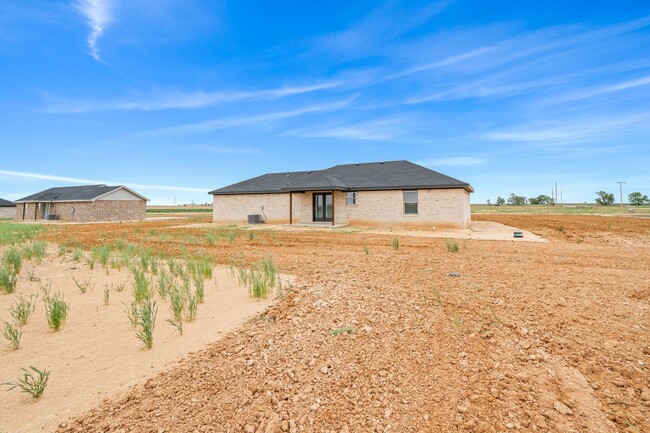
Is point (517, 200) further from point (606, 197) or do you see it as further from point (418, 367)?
point (418, 367)

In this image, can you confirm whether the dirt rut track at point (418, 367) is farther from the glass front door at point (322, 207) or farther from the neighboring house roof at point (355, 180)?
the glass front door at point (322, 207)

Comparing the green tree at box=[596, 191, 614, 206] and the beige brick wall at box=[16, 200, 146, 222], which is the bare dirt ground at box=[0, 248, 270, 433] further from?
the green tree at box=[596, 191, 614, 206]

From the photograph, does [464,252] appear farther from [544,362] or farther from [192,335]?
[192,335]

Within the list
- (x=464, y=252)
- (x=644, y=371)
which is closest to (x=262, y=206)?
(x=464, y=252)

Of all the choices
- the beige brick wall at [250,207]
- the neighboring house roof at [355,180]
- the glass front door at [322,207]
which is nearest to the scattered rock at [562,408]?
the neighboring house roof at [355,180]

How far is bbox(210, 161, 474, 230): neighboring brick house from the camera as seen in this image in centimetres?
1980

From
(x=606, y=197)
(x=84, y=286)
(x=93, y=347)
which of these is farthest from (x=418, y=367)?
(x=606, y=197)

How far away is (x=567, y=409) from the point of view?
2467 millimetres

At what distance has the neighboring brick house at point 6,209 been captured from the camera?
1999 inches

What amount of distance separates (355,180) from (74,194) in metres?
34.8

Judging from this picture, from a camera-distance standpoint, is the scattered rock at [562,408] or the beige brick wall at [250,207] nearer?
the scattered rock at [562,408]

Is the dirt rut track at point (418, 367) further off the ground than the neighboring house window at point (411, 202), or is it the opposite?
the neighboring house window at point (411, 202)

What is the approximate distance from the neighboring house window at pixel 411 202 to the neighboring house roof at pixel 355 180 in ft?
1.96

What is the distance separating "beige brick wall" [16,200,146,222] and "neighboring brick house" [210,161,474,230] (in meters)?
17.2
